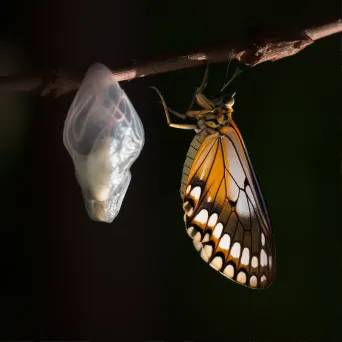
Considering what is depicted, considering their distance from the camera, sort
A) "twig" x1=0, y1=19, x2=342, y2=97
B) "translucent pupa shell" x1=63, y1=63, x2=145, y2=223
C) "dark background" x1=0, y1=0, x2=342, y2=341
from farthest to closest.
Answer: "dark background" x1=0, y1=0, x2=342, y2=341
"translucent pupa shell" x1=63, y1=63, x2=145, y2=223
"twig" x1=0, y1=19, x2=342, y2=97

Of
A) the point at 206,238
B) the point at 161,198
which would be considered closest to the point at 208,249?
the point at 206,238

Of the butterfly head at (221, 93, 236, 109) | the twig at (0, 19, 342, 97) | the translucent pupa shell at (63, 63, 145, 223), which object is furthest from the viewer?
the butterfly head at (221, 93, 236, 109)

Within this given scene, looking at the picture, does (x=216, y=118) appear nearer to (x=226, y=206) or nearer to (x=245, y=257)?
(x=226, y=206)

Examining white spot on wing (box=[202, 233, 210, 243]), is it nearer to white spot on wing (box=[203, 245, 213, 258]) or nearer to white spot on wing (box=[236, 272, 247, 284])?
white spot on wing (box=[203, 245, 213, 258])

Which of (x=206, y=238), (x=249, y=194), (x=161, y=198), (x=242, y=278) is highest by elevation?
(x=161, y=198)

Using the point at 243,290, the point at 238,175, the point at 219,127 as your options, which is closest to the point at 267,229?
the point at 238,175

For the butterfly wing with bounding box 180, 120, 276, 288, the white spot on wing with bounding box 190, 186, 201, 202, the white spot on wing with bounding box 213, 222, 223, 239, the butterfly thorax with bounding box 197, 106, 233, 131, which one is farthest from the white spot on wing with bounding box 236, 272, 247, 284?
the butterfly thorax with bounding box 197, 106, 233, 131

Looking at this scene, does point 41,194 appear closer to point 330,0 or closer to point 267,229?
point 267,229

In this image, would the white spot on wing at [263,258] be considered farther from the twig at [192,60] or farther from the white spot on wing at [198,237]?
the twig at [192,60]
